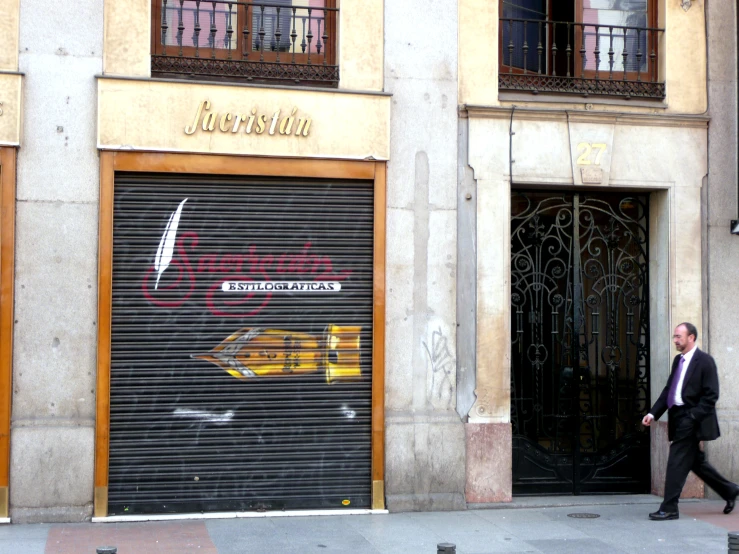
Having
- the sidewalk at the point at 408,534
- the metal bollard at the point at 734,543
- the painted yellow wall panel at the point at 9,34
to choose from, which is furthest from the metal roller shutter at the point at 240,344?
the metal bollard at the point at 734,543

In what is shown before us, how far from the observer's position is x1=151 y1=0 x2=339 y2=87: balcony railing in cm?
1069

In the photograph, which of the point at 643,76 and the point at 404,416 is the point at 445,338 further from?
the point at 643,76

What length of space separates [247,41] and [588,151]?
12.8 ft

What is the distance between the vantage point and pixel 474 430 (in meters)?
10.8

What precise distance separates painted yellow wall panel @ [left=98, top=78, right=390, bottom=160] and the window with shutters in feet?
6.12

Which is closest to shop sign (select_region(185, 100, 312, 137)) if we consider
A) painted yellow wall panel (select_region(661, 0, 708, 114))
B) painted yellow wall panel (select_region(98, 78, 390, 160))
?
painted yellow wall panel (select_region(98, 78, 390, 160))

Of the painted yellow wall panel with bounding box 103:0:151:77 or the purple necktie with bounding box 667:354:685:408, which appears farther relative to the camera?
the purple necktie with bounding box 667:354:685:408

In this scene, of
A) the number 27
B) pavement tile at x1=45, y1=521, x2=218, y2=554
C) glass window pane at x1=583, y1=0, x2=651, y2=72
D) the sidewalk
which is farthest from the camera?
glass window pane at x1=583, y1=0, x2=651, y2=72

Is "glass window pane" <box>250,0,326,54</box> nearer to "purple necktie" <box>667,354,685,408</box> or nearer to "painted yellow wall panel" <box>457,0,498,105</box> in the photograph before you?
"painted yellow wall panel" <box>457,0,498,105</box>

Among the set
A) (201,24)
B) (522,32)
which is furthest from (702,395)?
(201,24)

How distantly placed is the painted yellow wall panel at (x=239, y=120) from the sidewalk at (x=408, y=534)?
369cm

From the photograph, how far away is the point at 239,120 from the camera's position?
1038cm

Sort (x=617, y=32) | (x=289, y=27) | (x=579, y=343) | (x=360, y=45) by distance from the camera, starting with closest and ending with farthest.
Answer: (x=360, y=45) → (x=289, y=27) → (x=579, y=343) → (x=617, y=32)

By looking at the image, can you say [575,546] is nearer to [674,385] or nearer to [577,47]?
[674,385]
